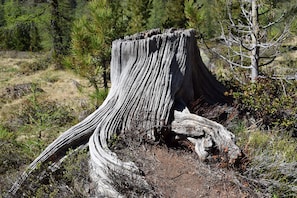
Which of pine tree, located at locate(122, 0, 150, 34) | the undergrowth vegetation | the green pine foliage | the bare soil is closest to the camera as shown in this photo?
the bare soil

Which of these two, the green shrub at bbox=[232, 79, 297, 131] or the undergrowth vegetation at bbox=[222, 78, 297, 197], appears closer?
the undergrowth vegetation at bbox=[222, 78, 297, 197]

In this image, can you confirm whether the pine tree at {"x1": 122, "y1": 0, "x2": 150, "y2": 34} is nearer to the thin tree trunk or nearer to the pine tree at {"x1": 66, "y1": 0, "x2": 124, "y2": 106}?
the pine tree at {"x1": 66, "y1": 0, "x2": 124, "y2": 106}

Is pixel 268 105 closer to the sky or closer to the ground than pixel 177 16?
closer to the ground

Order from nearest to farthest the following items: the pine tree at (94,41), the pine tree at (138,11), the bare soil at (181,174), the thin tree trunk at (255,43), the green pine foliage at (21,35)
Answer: the bare soil at (181,174) < the thin tree trunk at (255,43) < the pine tree at (94,41) < the pine tree at (138,11) < the green pine foliage at (21,35)

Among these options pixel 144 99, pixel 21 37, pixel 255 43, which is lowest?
pixel 21 37

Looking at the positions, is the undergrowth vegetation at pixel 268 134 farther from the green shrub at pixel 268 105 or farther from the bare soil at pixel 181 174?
the bare soil at pixel 181 174

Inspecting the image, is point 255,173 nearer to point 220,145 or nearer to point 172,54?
point 220,145

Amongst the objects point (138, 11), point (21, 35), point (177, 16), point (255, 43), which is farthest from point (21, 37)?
point (255, 43)

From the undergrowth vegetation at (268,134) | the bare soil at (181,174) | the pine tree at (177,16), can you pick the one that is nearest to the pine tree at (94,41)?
the undergrowth vegetation at (268,134)

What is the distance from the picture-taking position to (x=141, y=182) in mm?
3211

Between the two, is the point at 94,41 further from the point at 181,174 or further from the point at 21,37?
the point at 21,37

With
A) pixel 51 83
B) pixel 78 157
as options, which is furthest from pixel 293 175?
pixel 51 83

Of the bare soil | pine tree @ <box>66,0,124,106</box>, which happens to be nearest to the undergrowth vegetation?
the bare soil

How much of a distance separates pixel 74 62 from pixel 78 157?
3.36m
